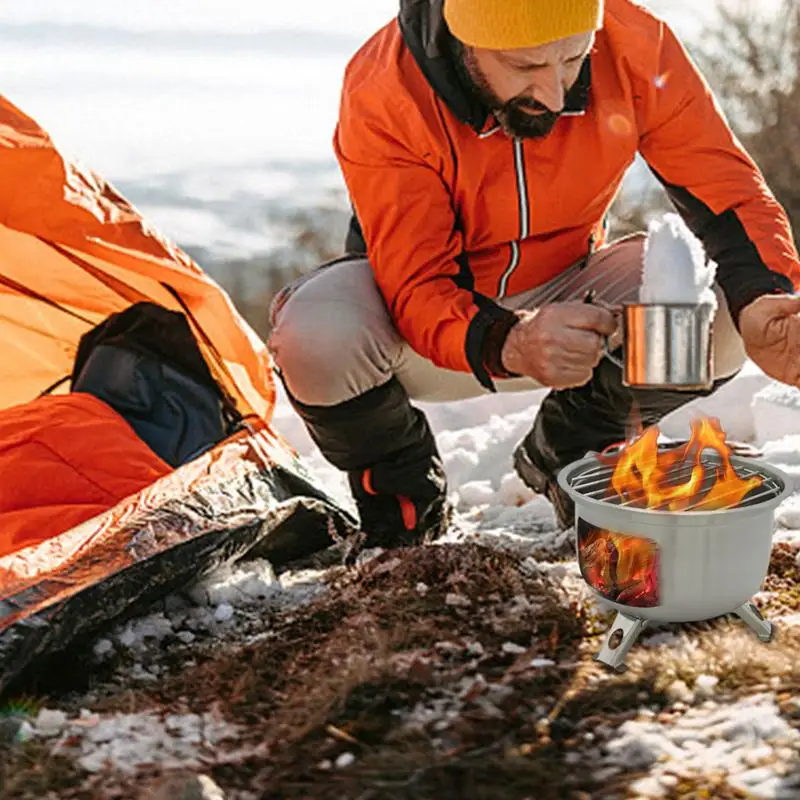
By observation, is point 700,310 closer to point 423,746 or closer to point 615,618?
point 615,618

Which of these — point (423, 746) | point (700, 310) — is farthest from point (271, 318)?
point (423, 746)

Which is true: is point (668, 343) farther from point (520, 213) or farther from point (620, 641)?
point (520, 213)

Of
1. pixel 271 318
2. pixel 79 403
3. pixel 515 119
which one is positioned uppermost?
pixel 515 119

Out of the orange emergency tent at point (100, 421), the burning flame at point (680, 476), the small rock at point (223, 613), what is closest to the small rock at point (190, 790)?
the orange emergency tent at point (100, 421)

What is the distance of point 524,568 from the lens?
2303 mm

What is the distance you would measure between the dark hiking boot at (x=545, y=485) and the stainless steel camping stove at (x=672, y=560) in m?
0.78

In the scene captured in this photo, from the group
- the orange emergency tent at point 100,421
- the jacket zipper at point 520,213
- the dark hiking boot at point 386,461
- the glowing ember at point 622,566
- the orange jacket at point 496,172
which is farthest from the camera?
the dark hiking boot at point 386,461

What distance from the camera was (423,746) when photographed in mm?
1600

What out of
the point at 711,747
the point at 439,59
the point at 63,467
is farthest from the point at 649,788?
the point at 63,467

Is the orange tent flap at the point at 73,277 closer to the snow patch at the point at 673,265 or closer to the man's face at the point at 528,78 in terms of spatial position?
the man's face at the point at 528,78

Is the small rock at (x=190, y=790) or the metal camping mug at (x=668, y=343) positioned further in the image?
the metal camping mug at (x=668, y=343)

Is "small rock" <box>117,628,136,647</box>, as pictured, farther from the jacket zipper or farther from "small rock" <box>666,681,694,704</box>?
the jacket zipper

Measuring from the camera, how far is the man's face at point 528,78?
2.22m

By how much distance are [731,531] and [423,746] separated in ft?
1.99
